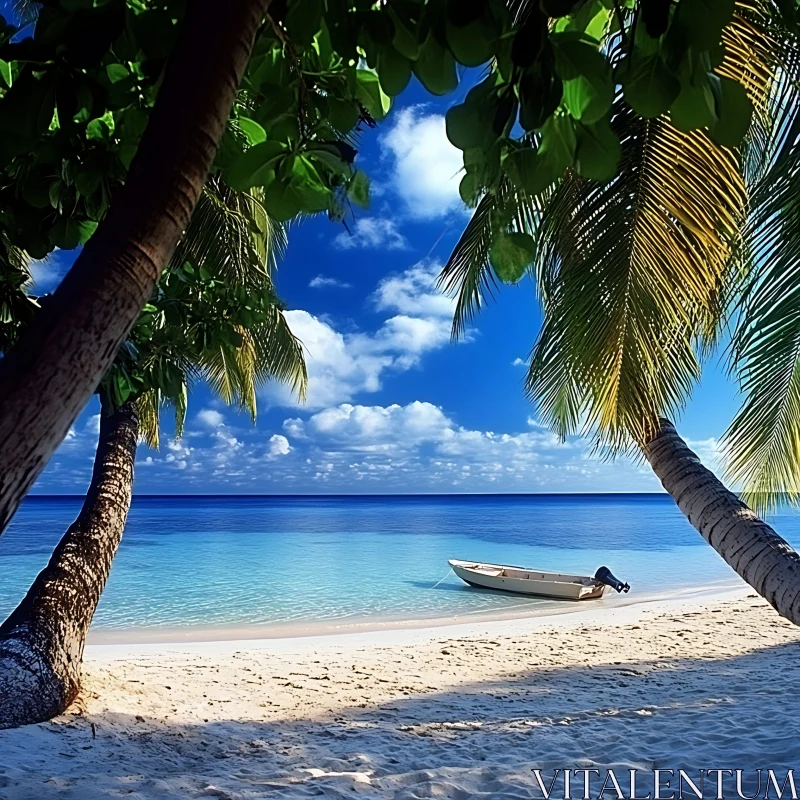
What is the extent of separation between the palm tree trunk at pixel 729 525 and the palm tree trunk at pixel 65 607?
137 inches

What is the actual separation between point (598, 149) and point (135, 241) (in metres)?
0.48

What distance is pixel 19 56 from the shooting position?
79 centimetres

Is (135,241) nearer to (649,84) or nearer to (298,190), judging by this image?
(298,190)

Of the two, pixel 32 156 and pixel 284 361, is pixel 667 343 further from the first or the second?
pixel 284 361

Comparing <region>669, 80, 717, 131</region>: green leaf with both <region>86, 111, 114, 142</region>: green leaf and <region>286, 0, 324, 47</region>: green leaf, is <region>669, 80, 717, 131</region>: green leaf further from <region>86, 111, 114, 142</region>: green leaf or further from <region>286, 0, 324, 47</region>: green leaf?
<region>86, 111, 114, 142</region>: green leaf

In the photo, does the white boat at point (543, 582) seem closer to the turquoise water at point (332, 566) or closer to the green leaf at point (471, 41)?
the turquoise water at point (332, 566)

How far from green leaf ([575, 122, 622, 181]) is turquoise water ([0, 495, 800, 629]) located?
12574 mm

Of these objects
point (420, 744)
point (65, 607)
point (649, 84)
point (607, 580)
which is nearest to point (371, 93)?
point (649, 84)

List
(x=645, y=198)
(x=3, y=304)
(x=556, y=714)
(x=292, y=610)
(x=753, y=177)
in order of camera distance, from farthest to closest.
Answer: (x=292, y=610)
(x=556, y=714)
(x=753, y=177)
(x=645, y=198)
(x=3, y=304)

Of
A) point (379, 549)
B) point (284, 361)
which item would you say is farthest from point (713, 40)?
point (379, 549)

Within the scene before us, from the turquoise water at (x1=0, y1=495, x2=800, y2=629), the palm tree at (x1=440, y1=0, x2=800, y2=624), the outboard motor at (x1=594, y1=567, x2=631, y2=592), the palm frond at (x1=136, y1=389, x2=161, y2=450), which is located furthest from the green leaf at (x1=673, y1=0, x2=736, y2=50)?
the outboard motor at (x1=594, y1=567, x2=631, y2=592)

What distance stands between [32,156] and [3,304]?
468 mm

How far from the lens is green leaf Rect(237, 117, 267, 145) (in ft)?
2.96

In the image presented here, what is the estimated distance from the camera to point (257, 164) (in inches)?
31.0
